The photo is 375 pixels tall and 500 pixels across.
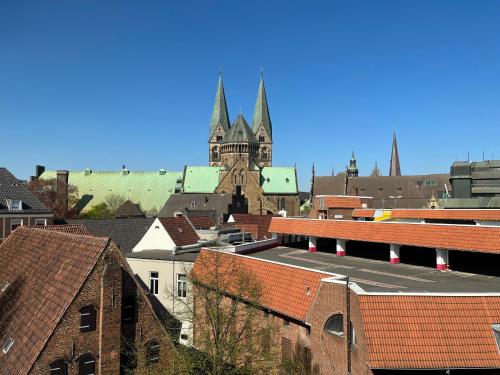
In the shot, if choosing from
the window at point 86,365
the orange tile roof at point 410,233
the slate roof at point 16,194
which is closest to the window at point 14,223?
the slate roof at point 16,194

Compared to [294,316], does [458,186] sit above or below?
Answer: above

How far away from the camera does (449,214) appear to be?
124 feet

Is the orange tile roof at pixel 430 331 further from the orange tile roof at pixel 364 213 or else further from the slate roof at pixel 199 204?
the slate roof at pixel 199 204

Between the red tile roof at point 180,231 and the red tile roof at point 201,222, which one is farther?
the red tile roof at point 201,222

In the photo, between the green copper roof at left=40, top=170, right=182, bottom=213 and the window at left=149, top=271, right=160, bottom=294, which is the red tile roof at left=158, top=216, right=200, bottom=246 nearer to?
the window at left=149, top=271, right=160, bottom=294

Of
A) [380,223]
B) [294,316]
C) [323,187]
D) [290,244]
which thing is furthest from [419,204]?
[294,316]

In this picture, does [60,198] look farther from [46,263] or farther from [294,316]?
[294,316]

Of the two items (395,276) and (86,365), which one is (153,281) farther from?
(395,276)

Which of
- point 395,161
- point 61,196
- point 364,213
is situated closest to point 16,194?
point 61,196

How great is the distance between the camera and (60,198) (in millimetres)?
84375

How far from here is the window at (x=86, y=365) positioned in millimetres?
19000

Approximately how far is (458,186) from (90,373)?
61.1 metres

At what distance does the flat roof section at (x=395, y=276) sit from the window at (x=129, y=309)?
1012 centimetres

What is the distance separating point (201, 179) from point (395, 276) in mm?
81697
